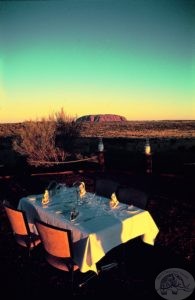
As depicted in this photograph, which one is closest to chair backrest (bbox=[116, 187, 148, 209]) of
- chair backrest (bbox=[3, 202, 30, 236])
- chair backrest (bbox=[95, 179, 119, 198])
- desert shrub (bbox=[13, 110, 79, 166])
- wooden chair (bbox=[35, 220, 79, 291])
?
chair backrest (bbox=[95, 179, 119, 198])

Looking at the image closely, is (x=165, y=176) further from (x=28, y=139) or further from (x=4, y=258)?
(x=28, y=139)

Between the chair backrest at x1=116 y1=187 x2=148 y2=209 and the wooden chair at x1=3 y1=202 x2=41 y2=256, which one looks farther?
the chair backrest at x1=116 y1=187 x2=148 y2=209

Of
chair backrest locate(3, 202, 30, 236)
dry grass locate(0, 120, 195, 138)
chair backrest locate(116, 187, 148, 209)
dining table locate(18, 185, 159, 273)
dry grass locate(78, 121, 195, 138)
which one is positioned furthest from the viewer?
dry grass locate(78, 121, 195, 138)

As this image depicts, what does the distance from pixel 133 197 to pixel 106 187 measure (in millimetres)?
915

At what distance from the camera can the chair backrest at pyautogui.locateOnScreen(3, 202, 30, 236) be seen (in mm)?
3867

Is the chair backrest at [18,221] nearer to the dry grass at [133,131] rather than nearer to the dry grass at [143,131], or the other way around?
the dry grass at [133,131]

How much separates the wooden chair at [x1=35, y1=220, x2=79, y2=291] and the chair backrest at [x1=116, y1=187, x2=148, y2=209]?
1499mm

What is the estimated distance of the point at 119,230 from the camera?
11.8ft

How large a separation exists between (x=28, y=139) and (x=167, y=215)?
901cm

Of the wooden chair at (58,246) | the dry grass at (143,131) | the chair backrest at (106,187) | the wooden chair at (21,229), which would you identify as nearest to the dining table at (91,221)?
the wooden chair at (58,246)

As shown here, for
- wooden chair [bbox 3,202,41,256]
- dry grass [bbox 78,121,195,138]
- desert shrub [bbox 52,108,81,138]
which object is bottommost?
dry grass [bbox 78,121,195,138]

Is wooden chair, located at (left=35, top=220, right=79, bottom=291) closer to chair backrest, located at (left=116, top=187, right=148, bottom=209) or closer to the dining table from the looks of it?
the dining table

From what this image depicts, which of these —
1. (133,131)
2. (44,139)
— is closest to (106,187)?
(44,139)

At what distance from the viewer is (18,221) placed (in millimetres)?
3959
